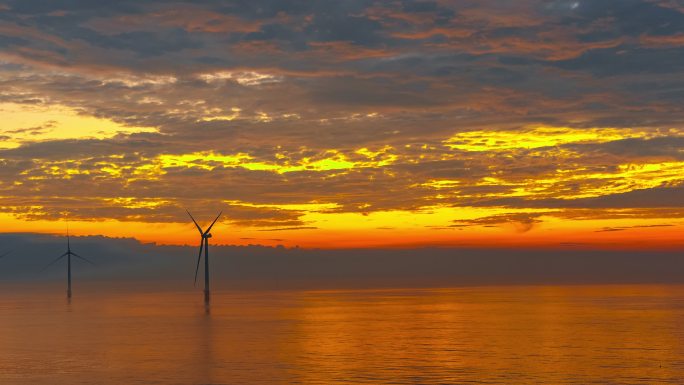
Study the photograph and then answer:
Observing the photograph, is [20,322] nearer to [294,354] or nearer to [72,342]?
[72,342]

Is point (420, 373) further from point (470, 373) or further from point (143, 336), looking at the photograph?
point (143, 336)

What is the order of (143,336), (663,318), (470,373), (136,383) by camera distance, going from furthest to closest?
1. (663,318)
2. (143,336)
3. (470,373)
4. (136,383)

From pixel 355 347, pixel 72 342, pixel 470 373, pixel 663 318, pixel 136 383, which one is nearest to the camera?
pixel 136 383

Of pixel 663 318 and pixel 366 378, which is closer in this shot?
pixel 366 378

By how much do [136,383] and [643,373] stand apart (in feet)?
153

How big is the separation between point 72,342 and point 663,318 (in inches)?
4486

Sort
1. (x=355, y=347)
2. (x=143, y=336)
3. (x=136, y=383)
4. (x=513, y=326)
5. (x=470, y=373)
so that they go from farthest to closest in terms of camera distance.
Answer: (x=513, y=326) < (x=143, y=336) < (x=355, y=347) < (x=470, y=373) < (x=136, y=383)

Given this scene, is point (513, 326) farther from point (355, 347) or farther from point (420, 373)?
point (420, 373)

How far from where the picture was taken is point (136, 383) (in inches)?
3041

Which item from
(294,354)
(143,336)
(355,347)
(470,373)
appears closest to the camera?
(470,373)

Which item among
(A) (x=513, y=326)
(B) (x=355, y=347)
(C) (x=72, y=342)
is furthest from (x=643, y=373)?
(C) (x=72, y=342)

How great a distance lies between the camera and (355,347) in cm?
11038

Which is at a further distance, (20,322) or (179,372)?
(20,322)

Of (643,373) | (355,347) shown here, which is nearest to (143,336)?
(355,347)
